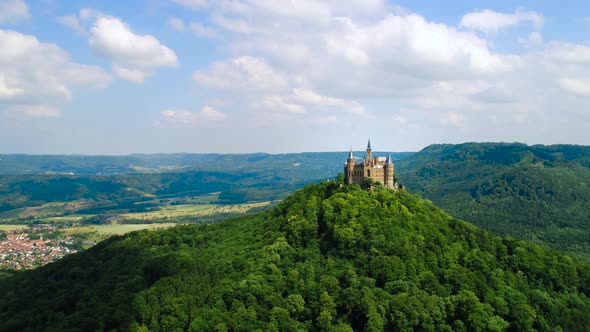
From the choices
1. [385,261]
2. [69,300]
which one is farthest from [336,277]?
[69,300]

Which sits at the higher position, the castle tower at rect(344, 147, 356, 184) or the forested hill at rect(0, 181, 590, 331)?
the castle tower at rect(344, 147, 356, 184)

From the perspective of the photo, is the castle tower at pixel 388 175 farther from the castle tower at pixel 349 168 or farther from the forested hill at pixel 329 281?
the castle tower at pixel 349 168

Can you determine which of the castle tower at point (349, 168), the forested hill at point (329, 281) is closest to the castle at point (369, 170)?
the castle tower at point (349, 168)

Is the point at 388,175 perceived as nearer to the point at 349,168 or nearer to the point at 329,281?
the point at 349,168

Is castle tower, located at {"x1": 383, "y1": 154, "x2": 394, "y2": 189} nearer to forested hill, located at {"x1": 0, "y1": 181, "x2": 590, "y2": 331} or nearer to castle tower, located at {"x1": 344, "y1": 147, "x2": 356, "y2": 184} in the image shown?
forested hill, located at {"x1": 0, "y1": 181, "x2": 590, "y2": 331}

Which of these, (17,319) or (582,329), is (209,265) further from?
(582,329)

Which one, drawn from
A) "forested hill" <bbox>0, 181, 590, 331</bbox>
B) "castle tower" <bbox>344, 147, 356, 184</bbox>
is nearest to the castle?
"castle tower" <bbox>344, 147, 356, 184</bbox>
